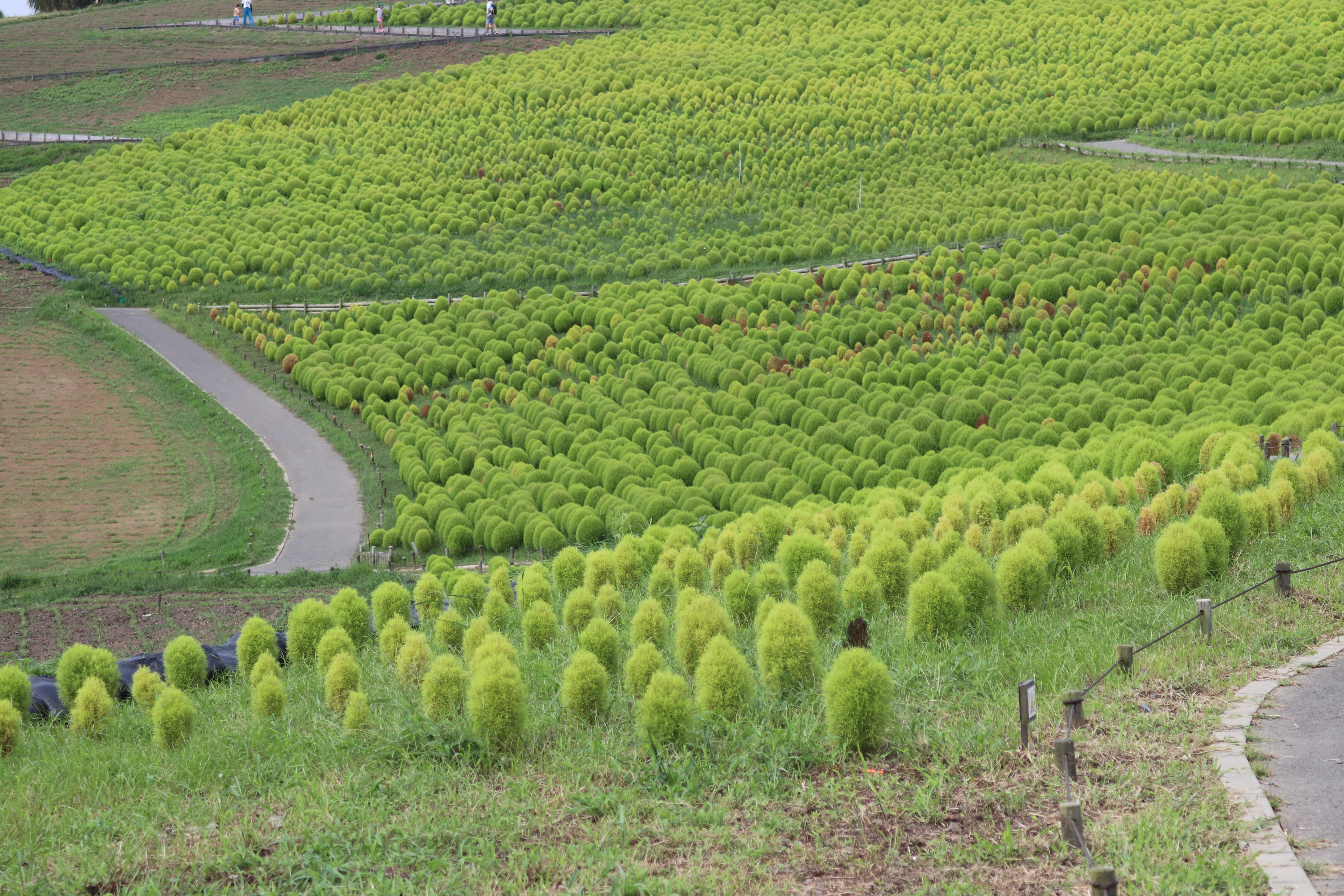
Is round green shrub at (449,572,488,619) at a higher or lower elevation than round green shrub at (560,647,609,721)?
higher

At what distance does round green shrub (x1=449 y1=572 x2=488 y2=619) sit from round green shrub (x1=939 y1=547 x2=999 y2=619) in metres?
5.96

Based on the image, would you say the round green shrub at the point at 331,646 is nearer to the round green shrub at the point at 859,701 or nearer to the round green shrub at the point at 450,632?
the round green shrub at the point at 450,632

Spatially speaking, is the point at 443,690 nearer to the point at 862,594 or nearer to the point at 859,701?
the point at 859,701

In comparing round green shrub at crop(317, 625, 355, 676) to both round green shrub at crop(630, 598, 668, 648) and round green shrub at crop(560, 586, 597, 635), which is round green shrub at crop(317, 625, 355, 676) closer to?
round green shrub at crop(560, 586, 597, 635)

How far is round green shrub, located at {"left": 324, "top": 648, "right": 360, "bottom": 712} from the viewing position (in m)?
9.12

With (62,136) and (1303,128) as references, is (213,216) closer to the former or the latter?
(62,136)

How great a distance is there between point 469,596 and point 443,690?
6019 mm

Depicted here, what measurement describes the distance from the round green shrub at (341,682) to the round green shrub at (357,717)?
910 millimetres

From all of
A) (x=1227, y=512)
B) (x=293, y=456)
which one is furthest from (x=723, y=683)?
(x=293, y=456)

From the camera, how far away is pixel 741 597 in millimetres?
10859

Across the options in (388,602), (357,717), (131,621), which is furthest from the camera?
(131,621)

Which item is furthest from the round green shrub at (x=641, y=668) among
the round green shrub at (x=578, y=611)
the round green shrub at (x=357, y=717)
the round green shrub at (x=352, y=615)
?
the round green shrub at (x=352, y=615)

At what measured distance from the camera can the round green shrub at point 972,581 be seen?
929cm

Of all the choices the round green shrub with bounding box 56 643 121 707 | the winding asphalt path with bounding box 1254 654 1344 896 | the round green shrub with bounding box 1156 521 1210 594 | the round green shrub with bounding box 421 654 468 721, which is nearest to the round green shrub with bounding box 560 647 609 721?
the round green shrub with bounding box 421 654 468 721
